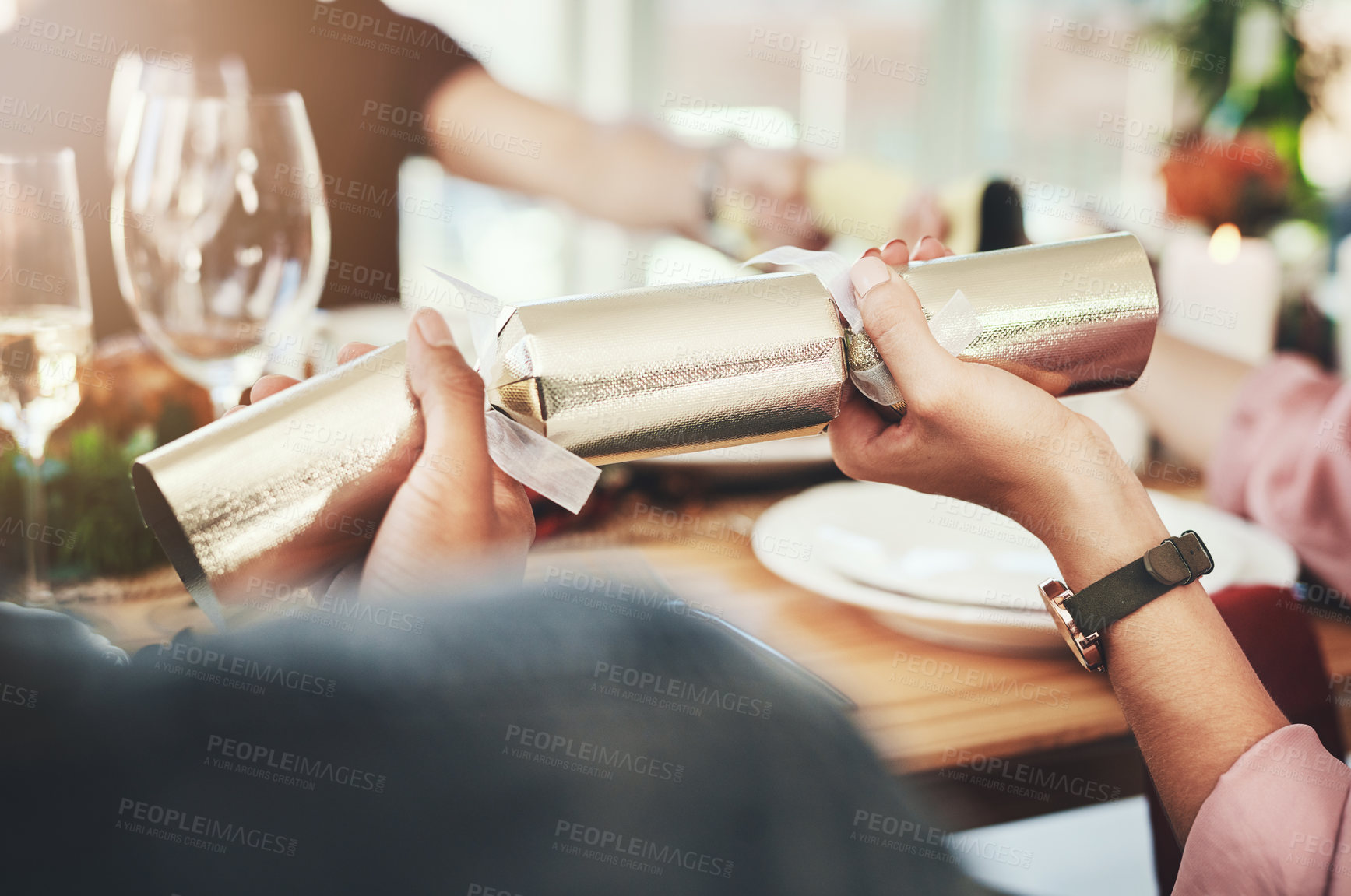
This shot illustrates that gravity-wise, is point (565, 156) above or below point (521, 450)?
above

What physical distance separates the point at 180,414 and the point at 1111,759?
1.78ft

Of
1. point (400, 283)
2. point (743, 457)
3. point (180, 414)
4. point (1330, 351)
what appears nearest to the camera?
point (180, 414)

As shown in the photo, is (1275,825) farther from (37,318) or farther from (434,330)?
(37,318)

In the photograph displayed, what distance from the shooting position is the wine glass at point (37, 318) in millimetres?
505

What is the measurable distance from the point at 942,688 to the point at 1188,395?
0.50 metres

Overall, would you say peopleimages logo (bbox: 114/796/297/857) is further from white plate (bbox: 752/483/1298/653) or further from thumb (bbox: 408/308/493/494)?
white plate (bbox: 752/483/1298/653)

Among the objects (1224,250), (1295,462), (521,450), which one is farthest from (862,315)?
(1224,250)

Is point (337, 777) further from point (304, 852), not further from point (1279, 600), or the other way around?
point (1279, 600)

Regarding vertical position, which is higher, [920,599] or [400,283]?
[400,283]

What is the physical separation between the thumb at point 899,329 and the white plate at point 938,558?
0.12m

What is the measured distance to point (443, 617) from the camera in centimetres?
29

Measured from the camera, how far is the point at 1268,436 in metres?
0.75

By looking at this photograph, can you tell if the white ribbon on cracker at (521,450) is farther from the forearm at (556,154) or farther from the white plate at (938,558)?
the forearm at (556,154)

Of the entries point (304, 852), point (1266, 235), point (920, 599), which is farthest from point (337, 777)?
point (1266, 235)
